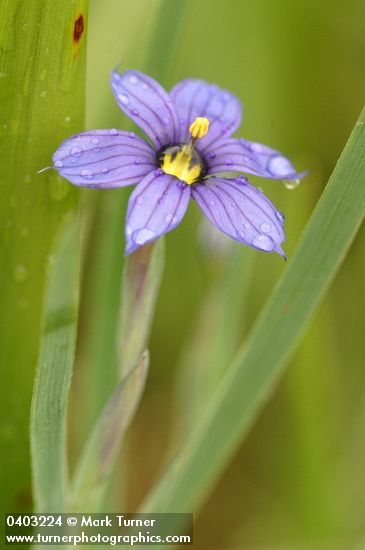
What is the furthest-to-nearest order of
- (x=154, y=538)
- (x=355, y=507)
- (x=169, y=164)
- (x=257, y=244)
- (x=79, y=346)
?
1. (x=79, y=346)
2. (x=355, y=507)
3. (x=154, y=538)
4. (x=169, y=164)
5. (x=257, y=244)

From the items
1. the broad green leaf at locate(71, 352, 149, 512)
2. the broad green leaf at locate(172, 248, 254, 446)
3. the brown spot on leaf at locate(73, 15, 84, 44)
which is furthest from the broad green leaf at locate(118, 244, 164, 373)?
the broad green leaf at locate(172, 248, 254, 446)

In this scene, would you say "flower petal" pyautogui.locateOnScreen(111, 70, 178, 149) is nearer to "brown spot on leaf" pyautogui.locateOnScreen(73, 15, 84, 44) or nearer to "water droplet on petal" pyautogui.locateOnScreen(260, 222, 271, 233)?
"brown spot on leaf" pyautogui.locateOnScreen(73, 15, 84, 44)

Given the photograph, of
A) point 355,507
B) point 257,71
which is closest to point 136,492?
point 355,507

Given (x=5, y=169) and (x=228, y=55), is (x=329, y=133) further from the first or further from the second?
(x=5, y=169)

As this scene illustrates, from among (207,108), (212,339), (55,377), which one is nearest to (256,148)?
(207,108)

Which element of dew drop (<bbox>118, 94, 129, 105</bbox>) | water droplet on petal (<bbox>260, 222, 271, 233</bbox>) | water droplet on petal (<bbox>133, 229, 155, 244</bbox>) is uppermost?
dew drop (<bbox>118, 94, 129, 105</bbox>)

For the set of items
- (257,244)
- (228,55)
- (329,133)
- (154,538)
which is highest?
(228,55)
